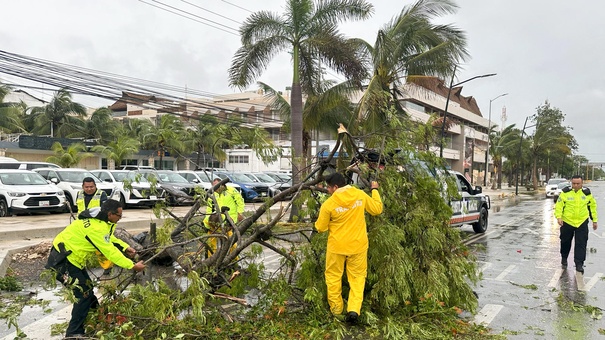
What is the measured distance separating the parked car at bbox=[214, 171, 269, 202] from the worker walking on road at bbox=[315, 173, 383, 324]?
1793cm

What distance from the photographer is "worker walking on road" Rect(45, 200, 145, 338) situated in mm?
4684

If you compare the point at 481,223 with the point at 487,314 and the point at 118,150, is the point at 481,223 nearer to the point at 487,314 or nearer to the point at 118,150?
the point at 487,314

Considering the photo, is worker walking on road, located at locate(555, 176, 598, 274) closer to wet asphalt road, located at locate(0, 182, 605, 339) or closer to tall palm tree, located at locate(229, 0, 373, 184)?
wet asphalt road, located at locate(0, 182, 605, 339)

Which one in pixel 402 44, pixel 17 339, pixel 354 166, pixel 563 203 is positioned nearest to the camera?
pixel 17 339

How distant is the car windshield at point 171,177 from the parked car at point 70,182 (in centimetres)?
326

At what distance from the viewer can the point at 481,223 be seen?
14141 millimetres

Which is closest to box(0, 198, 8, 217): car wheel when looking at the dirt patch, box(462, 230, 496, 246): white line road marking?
the dirt patch

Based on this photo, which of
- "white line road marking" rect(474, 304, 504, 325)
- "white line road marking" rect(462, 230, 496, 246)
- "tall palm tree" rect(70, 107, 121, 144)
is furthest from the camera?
"tall palm tree" rect(70, 107, 121, 144)

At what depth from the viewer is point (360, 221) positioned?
5.25 meters

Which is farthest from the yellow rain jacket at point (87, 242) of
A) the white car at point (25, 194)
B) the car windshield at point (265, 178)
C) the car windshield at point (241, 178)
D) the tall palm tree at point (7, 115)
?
the tall palm tree at point (7, 115)

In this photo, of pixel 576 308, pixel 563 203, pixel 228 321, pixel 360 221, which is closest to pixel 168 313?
pixel 228 321

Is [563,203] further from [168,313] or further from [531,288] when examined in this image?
[168,313]

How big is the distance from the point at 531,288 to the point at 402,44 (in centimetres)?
1034

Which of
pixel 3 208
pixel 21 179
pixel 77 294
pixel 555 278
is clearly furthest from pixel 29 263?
pixel 555 278
